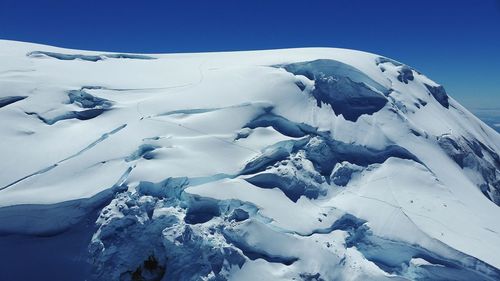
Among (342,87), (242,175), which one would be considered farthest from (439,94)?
(242,175)

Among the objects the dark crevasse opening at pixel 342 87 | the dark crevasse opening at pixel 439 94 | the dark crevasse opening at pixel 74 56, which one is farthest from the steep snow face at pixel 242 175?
the dark crevasse opening at pixel 439 94

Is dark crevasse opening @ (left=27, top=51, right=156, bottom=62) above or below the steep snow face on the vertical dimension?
above

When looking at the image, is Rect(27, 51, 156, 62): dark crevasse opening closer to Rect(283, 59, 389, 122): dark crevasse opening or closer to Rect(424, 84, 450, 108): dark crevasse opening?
Rect(283, 59, 389, 122): dark crevasse opening

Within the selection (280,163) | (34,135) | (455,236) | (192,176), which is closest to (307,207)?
(280,163)

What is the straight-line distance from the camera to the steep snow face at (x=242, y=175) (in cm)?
632

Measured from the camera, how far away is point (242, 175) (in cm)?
724

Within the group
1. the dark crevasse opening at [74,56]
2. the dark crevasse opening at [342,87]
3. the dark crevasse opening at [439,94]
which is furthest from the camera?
the dark crevasse opening at [439,94]

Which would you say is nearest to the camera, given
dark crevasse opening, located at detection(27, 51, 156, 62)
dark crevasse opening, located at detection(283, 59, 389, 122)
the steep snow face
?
the steep snow face

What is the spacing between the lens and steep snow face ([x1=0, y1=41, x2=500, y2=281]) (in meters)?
6.32

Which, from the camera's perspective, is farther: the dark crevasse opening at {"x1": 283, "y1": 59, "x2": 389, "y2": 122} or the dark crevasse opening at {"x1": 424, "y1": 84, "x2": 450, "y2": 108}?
the dark crevasse opening at {"x1": 424, "y1": 84, "x2": 450, "y2": 108}

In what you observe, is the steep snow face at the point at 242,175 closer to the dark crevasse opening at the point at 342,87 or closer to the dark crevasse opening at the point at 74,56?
the dark crevasse opening at the point at 342,87

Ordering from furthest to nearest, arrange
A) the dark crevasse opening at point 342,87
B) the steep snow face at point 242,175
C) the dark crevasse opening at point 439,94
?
the dark crevasse opening at point 439,94, the dark crevasse opening at point 342,87, the steep snow face at point 242,175

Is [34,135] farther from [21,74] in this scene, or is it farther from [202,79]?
[202,79]

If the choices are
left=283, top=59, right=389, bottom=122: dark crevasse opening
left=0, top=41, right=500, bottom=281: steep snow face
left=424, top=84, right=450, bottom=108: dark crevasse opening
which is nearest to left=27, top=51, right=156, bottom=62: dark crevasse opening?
left=0, top=41, right=500, bottom=281: steep snow face
